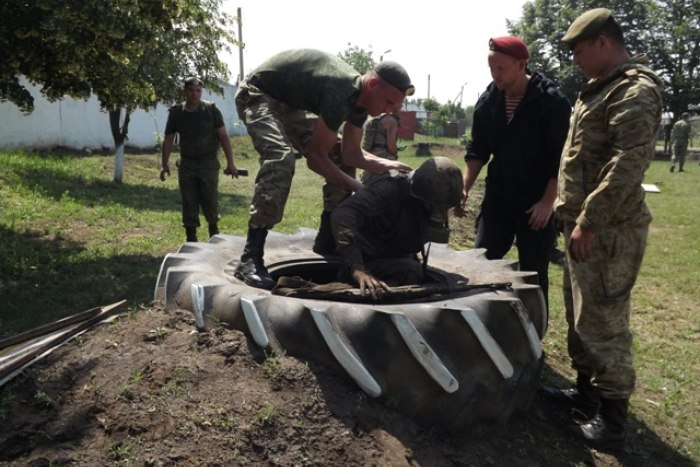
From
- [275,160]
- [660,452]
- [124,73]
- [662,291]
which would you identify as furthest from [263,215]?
[662,291]

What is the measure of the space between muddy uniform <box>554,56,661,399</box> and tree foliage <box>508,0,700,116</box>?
3278 centimetres

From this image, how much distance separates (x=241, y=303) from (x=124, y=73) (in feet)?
14.1

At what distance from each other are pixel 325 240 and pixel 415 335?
5.42 ft

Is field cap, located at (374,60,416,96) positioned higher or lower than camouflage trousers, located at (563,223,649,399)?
higher

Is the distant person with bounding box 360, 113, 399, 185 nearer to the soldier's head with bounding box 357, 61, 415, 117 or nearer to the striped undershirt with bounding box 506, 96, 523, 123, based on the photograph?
the striped undershirt with bounding box 506, 96, 523, 123

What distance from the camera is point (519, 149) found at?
3961 millimetres

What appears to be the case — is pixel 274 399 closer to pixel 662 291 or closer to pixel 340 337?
pixel 340 337

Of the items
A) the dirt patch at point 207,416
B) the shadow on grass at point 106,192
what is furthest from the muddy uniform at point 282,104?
the shadow on grass at point 106,192

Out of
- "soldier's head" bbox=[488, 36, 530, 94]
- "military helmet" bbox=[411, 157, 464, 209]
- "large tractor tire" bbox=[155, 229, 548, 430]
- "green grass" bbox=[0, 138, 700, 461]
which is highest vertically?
"soldier's head" bbox=[488, 36, 530, 94]

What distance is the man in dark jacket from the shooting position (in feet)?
12.5

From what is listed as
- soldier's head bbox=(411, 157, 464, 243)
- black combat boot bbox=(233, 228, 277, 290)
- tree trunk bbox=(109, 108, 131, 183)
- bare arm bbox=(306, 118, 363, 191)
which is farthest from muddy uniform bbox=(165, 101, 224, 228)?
tree trunk bbox=(109, 108, 131, 183)

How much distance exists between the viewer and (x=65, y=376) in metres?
2.83

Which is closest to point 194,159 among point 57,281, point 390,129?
point 57,281

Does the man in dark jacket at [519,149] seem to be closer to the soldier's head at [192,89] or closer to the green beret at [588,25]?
the green beret at [588,25]
